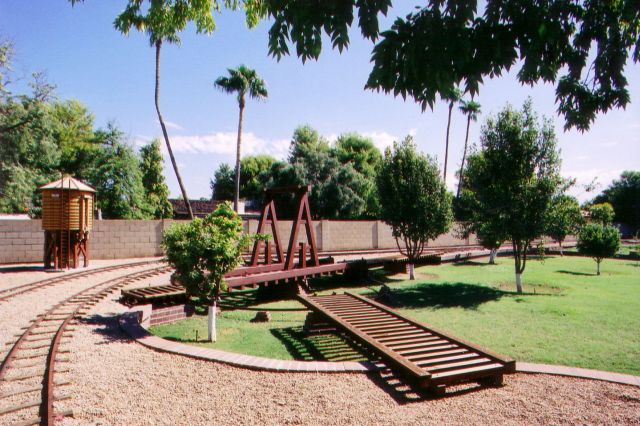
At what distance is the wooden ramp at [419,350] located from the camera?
18.8ft

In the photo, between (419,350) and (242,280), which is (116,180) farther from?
(419,350)

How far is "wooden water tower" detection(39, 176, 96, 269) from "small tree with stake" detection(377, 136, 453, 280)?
43.6 feet

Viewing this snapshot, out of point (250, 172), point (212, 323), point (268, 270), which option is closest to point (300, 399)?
point (212, 323)

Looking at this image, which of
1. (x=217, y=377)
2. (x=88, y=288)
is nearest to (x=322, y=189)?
(x=88, y=288)

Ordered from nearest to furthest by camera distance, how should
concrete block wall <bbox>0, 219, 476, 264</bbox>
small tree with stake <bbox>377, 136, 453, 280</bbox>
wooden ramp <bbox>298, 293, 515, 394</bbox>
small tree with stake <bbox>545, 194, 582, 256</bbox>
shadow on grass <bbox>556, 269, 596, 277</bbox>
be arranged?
wooden ramp <bbox>298, 293, 515, 394</bbox>
small tree with stake <bbox>545, 194, 582, 256</bbox>
small tree with stake <bbox>377, 136, 453, 280</bbox>
concrete block wall <bbox>0, 219, 476, 264</bbox>
shadow on grass <bbox>556, 269, 596, 277</bbox>

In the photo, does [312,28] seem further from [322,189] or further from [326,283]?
[322,189]

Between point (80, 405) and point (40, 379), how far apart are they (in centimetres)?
139

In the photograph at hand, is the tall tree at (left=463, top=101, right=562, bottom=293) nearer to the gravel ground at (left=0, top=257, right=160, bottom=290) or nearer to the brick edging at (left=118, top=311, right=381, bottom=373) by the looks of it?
the brick edging at (left=118, top=311, right=381, bottom=373)

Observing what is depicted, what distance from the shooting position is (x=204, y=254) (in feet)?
27.5

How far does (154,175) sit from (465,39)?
4402 centimetres

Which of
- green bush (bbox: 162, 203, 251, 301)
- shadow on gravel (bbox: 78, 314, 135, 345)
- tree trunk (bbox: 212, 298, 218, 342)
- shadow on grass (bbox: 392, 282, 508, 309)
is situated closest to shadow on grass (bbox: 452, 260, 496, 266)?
shadow on grass (bbox: 392, 282, 508, 309)

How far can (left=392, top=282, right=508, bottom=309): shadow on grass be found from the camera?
12.4m

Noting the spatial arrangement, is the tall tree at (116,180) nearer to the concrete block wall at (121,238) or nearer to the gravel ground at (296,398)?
the concrete block wall at (121,238)

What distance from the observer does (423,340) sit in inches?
287
